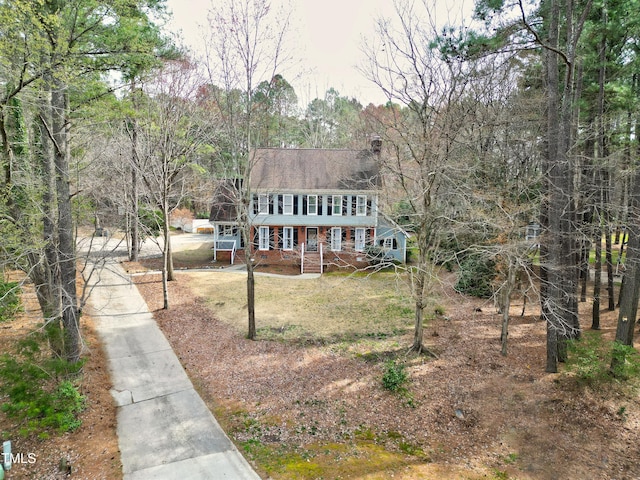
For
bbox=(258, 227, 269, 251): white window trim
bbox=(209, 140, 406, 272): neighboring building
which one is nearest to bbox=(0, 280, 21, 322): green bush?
bbox=(209, 140, 406, 272): neighboring building

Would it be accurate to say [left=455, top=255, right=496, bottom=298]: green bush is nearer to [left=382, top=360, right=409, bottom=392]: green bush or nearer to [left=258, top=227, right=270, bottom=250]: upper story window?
[left=382, top=360, right=409, bottom=392]: green bush

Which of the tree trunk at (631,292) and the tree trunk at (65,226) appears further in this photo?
the tree trunk at (631,292)

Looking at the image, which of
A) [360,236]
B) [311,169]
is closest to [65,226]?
[311,169]

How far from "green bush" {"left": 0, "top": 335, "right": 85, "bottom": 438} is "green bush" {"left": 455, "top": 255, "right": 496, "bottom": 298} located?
15810 mm

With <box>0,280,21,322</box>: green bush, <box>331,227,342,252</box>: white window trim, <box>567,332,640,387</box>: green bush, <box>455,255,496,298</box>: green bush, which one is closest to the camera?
<box>567,332,640,387</box>: green bush

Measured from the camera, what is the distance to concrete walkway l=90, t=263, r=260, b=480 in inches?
272

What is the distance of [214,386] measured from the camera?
987 cm

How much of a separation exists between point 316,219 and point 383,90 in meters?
14.3

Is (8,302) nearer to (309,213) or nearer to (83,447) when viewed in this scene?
(83,447)

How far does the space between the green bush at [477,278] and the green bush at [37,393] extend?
15810mm

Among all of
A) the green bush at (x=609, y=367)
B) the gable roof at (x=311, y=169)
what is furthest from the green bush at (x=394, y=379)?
the gable roof at (x=311, y=169)

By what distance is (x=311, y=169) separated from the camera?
25.6m

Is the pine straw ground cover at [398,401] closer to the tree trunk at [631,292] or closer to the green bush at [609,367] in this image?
the green bush at [609,367]

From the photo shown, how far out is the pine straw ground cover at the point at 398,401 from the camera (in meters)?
7.35
